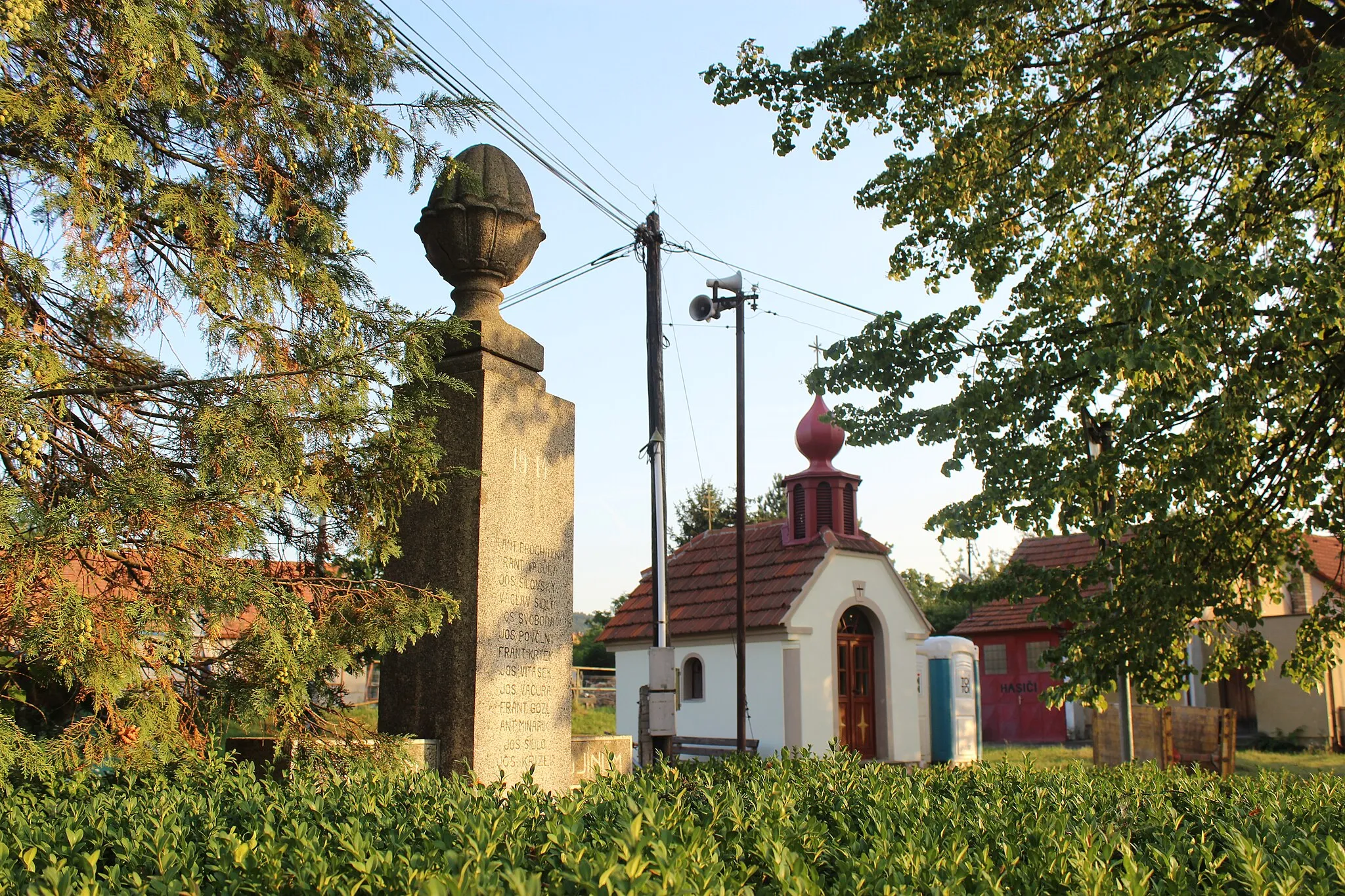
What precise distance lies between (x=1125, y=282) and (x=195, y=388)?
23.8 feet

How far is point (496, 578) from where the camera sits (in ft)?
22.7

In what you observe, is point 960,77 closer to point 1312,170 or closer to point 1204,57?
point 1204,57

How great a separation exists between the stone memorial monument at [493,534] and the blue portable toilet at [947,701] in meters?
19.4

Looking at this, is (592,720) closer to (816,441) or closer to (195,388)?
(816,441)

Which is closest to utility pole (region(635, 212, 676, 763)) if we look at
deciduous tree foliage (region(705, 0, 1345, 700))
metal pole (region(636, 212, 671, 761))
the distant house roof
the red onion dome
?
metal pole (region(636, 212, 671, 761))

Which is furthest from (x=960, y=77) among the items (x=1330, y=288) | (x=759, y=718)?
(x=759, y=718)

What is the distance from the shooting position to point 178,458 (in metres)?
6.18

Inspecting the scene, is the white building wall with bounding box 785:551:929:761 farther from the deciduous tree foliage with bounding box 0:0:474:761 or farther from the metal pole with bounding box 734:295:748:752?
the deciduous tree foliage with bounding box 0:0:474:761

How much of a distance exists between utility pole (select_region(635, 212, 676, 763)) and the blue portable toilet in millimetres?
11551

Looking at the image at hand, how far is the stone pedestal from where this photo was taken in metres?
6.75

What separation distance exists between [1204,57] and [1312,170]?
2343 millimetres

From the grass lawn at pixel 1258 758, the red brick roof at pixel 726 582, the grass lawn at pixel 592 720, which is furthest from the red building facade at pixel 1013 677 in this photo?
the grass lawn at pixel 592 720

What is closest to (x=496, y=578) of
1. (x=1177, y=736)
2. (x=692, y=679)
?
(x=1177, y=736)

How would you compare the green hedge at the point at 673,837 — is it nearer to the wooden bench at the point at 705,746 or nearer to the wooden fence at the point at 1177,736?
the wooden fence at the point at 1177,736
